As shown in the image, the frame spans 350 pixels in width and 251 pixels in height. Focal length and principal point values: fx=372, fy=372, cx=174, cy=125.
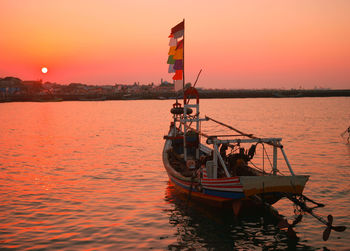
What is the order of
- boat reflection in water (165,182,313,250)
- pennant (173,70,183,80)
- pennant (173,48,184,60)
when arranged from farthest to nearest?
pennant (173,70,183,80)
pennant (173,48,184,60)
boat reflection in water (165,182,313,250)

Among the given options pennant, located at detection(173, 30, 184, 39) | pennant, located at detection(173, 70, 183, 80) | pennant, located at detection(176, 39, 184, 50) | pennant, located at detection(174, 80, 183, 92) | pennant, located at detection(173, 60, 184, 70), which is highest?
pennant, located at detection(173, 30, 184, 39)

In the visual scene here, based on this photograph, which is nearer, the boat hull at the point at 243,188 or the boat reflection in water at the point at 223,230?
the boat reflection in water at the point at 223,230

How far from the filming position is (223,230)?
671 inches

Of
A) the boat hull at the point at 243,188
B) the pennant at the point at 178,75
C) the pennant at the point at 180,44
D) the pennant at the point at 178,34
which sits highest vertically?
the pennant at the point at 178,34

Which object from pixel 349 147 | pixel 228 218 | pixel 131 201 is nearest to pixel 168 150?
pixel 131 201

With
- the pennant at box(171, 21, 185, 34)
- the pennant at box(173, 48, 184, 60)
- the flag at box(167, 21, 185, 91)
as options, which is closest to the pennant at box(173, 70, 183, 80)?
the flag at box(167, 21, 185, 91)

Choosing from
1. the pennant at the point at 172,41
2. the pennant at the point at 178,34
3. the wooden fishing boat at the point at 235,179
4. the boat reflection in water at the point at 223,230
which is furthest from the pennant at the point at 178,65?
the boat reflection in water at the point at 223,230

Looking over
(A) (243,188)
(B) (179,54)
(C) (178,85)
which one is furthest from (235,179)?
(B) (179,54)

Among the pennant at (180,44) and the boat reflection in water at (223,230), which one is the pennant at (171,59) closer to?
the pennant at (180,44)

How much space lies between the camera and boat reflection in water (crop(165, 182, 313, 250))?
15.5 meters

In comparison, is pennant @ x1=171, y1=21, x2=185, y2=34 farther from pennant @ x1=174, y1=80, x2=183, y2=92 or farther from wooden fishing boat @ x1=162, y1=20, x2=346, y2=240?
wooden fishing boat @ x1=162, y1=20, x2=346, y2=240

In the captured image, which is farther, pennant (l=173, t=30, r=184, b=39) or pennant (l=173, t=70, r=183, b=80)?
pennant (l=173, t=70, r=183, b=80)

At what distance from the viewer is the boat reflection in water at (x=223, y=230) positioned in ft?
51.0

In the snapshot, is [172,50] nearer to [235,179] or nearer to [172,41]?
[172,41]
